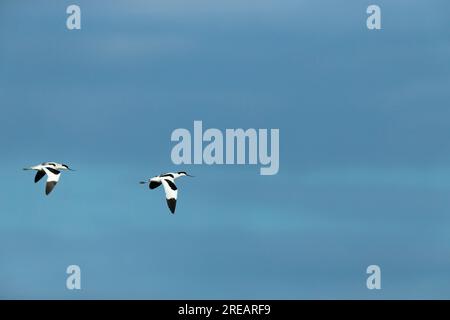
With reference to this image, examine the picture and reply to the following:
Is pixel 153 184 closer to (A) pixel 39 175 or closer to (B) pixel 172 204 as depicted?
(B) pixel 172 204

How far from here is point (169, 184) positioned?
34906 millimetres

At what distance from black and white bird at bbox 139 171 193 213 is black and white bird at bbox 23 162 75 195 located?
8.76 ft

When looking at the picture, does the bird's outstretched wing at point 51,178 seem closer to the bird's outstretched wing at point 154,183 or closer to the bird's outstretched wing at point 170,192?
the bird's outstretched wing at point 154,183

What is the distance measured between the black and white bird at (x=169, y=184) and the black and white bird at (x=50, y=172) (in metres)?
2.67

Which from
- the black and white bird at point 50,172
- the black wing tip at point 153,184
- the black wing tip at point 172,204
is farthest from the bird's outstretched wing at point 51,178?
the black wing tip at point 172,204

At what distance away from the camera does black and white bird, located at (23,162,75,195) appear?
34.5 m

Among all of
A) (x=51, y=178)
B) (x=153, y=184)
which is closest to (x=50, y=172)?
(x=51, y=178)

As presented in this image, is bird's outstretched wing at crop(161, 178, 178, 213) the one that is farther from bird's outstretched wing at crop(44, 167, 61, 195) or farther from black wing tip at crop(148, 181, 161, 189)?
bird's outstretched wing at crop(44, 167, 61, 195)

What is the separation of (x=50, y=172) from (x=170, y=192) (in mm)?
3723

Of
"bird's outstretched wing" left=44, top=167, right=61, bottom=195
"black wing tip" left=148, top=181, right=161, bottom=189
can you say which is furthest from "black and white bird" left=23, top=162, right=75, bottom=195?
"black wing tip" left=148, top=181, right=161, bottom=189
